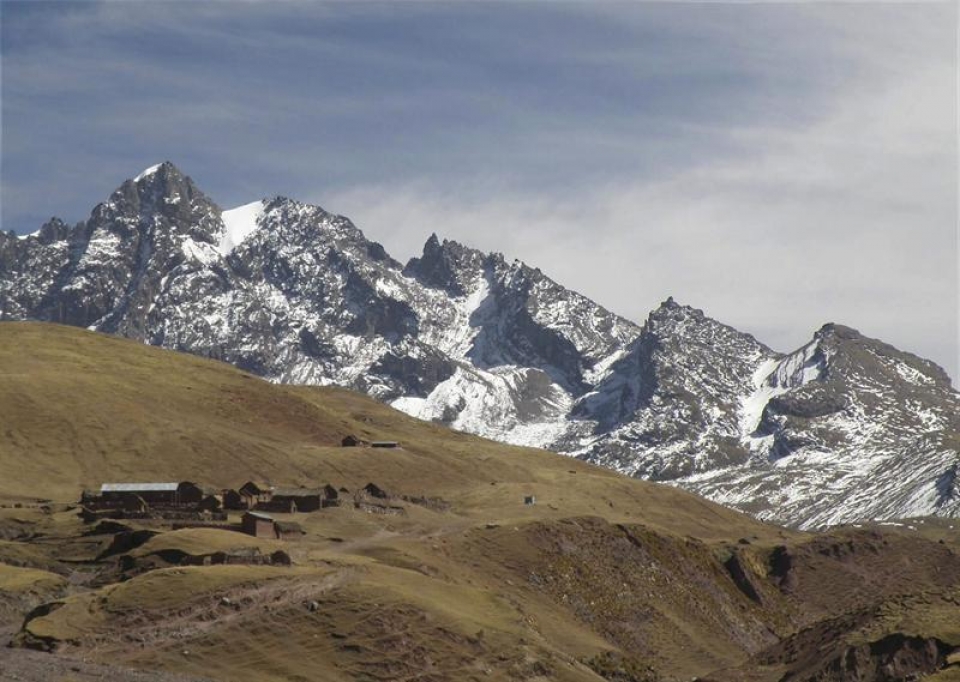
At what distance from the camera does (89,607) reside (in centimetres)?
9750

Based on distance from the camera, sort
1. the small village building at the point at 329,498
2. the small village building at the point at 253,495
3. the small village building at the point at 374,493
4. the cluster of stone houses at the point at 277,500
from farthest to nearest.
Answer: the small village building at the point at 374,493, the small village building at the point at 329,498, the small village building at the point at 253,495, the cluster of stone houses at the point at 277,500

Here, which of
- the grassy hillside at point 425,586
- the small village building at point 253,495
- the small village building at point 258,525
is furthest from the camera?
the small village building at point 253,495

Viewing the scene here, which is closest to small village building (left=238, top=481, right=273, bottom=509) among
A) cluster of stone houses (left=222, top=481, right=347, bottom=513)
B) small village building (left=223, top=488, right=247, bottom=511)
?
cluster of stone houses (left=222, top=481, right=347, bottom=513)

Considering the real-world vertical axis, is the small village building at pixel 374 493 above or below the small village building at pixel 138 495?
above

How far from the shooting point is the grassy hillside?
3642 inches

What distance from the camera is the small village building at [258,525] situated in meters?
126

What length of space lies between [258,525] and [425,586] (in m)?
19.8

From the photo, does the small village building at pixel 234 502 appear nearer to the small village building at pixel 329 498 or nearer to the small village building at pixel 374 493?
the small village building at pixel 329 498

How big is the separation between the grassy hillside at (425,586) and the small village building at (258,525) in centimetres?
263

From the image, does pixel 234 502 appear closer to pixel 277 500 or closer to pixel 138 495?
pixel 277 500

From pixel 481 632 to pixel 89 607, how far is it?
23.3 metres

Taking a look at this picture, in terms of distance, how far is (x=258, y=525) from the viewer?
413 ft

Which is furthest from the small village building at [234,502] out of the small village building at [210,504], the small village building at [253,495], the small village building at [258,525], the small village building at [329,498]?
the small village building at [258,525]

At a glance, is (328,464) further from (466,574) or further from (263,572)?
(263,572)
